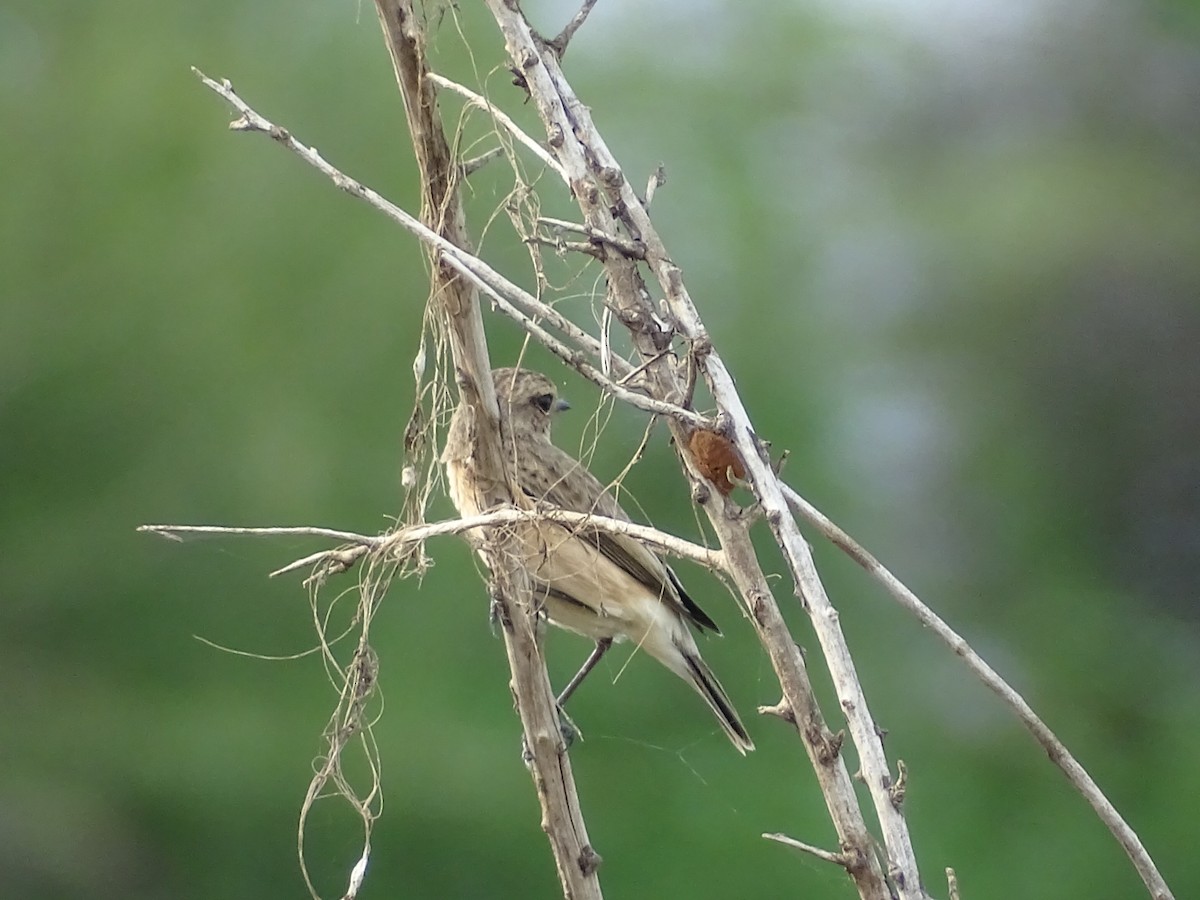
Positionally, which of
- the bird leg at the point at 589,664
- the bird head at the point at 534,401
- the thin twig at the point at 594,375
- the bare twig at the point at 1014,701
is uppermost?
the bird head at the point at 534,401

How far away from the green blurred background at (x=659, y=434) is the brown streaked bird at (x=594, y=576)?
0.36m

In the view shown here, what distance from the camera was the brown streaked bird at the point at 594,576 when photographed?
1467 millimetres

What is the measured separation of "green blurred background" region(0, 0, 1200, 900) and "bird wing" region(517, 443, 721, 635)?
367mm

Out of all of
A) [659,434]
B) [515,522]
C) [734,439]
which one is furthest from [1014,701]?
[659,434]

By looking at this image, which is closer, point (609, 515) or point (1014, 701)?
point (1014, 701)

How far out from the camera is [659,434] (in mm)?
1980

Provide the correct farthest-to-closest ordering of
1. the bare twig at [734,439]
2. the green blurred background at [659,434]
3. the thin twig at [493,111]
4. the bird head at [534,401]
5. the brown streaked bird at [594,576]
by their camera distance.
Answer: the green blurred background at [659,434], the bird head at [534,401], the brown streaked bird at [594,576], the thin twig at [493,111], the bare twig at [734,439]

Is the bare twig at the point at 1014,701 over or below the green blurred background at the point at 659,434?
below

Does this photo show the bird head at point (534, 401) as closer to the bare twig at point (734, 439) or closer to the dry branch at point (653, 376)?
the dry branch at point (653, 376)

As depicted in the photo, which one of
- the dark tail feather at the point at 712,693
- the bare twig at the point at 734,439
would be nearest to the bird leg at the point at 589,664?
the dark tail feather at the point at 712,693

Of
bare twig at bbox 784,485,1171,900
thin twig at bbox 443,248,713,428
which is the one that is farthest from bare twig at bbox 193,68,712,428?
bare twig at bbox 784,485,1171,900

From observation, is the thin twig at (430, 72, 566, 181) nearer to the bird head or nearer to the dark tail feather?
the bird head

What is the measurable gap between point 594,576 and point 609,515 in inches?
2.6

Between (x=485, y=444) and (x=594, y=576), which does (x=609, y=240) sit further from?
(x=594, y=576)
